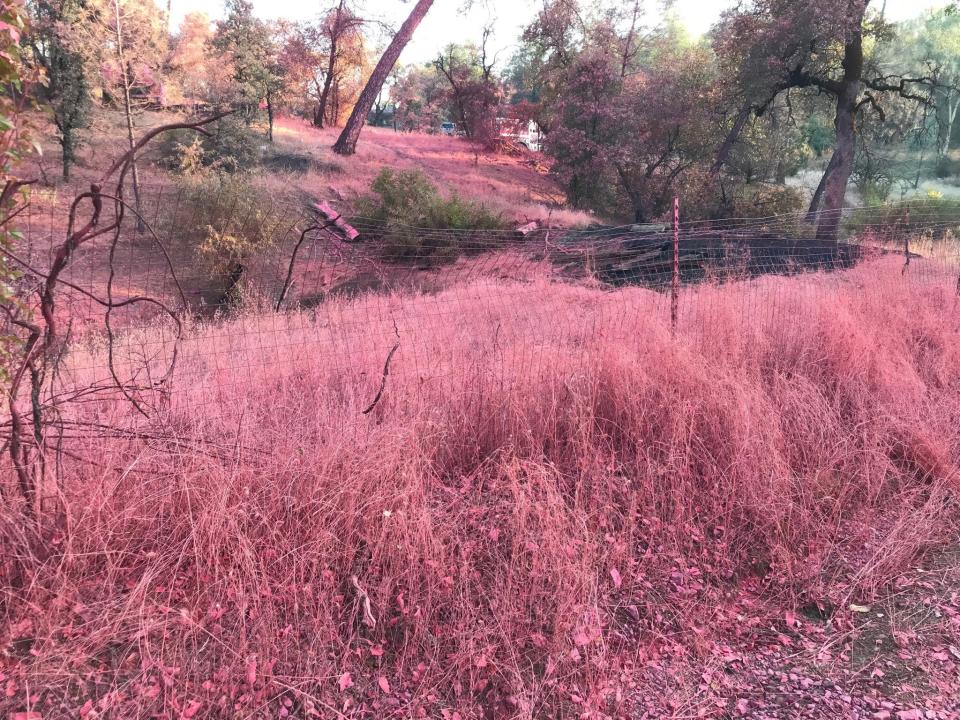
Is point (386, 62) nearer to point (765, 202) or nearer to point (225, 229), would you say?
point (225, 229)

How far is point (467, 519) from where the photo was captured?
9.33ft

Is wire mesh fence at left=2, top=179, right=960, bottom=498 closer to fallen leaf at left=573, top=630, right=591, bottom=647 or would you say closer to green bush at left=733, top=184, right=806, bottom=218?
fallen leaf at left=573, top=630, right=591, bottom=647

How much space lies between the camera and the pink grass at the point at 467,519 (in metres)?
2.19

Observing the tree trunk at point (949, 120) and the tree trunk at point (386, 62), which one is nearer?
the tree trunk at point (386, 62)

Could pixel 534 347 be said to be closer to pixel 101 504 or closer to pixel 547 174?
pixel 101 504

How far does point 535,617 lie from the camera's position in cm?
248

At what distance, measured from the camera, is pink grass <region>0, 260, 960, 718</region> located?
2186 millimetres

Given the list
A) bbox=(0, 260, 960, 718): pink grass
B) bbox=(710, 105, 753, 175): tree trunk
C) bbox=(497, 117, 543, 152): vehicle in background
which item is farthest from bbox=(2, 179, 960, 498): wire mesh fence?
bbox=(497, 117, 543, 152): vehicle in background

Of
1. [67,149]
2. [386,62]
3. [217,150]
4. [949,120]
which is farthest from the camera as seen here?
[949,120]

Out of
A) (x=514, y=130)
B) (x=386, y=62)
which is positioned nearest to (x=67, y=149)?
(x=386, y=62)

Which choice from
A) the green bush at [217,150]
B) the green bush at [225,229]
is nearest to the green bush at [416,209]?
the green bush at [225,229]

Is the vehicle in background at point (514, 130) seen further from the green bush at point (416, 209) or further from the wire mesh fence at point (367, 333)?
the wire mesh fence at point (367, 333)

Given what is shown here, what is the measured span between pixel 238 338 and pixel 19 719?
4.09 metres

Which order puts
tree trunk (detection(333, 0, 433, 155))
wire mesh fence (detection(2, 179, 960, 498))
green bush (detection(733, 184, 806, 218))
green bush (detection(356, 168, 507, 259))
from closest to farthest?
1. wire mesh fence (detection(2, 179, 960, 498))
2. green bush (detection(356, 168, 507, 259))
3. green bush (detection(733, 184, 806, 218))
4. tree trunk (detection(333, 0, 433, 155))
